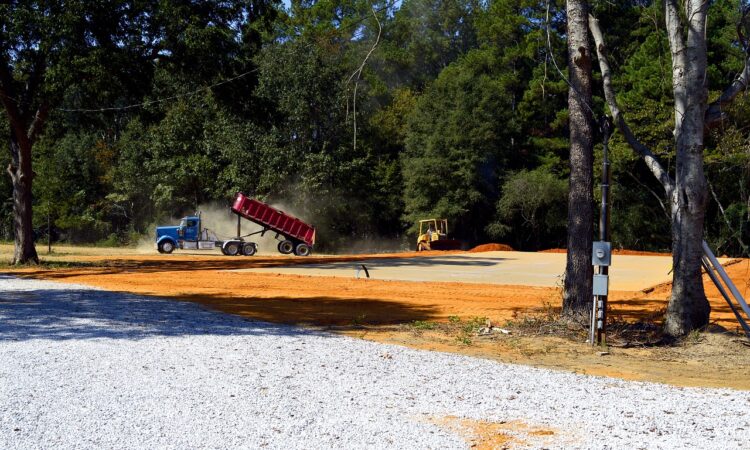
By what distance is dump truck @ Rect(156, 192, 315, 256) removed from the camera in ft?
125

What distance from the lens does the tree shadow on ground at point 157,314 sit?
1211 cm

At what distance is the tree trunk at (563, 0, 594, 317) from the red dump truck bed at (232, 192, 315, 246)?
85.8ft

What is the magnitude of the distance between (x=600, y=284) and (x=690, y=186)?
2.40m

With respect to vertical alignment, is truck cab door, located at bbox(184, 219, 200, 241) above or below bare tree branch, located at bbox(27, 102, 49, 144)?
below

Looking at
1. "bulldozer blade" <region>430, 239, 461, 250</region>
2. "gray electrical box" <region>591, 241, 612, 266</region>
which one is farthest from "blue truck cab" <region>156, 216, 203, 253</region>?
"gray electrical box" <region>591, 241, 612, 266</region>

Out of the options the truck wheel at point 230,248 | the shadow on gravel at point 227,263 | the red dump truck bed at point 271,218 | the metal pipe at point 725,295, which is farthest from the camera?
the truck wheel at point 230,248

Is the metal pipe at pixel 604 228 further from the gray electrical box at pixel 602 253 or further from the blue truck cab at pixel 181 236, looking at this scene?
the blue truck cab at pixel 181 236

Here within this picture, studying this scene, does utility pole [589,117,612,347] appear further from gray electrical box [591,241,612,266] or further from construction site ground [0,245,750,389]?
construction site ground [0,245,750,389]

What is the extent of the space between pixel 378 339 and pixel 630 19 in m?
41.5

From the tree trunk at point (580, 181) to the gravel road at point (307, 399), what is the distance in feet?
12.1

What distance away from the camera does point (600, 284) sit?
1116 cm

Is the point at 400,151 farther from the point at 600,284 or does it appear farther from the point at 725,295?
the point at 600,284

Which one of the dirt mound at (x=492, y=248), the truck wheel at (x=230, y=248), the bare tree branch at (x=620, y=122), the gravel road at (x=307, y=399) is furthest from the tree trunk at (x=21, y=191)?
the dirt mound at (x=492, y=248)

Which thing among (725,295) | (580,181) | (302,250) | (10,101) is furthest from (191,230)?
(725,295)
